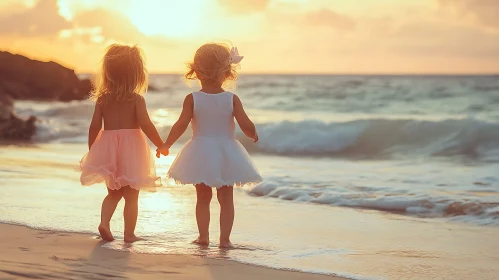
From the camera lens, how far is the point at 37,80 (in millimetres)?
29047

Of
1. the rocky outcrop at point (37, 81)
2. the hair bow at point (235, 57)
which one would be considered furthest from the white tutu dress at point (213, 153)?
the rocky outcrop at point (37, 81)

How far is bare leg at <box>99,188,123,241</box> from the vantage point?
5008mm

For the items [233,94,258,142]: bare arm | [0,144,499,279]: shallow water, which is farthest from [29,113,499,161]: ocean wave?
[233,94,258,142]: bare arm

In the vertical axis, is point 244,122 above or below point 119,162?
above

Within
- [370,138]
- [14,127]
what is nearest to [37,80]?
[14,127]

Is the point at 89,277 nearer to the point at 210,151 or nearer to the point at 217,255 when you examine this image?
the point at 217,255

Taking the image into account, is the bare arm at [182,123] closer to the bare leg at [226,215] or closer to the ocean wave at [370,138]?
the bare leg at [226,215]

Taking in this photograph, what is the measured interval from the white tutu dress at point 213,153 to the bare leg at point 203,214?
0.15 metres

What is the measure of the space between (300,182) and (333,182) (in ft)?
1.38

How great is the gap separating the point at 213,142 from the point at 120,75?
0.79 meters

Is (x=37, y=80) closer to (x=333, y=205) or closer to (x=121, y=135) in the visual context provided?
(x=333, y=205)

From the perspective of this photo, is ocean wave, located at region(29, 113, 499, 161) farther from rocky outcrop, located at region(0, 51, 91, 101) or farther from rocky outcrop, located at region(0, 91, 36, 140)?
rocky outcrop, located at region(0, 51, 91, 101)

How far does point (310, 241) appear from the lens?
5344 millimetres

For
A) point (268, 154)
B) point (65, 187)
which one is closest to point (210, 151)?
point (65, 187)
